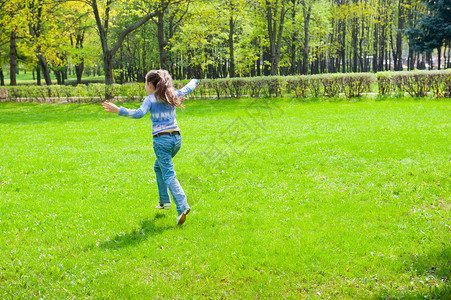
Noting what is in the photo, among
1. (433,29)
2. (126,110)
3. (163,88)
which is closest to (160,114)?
(163,88)

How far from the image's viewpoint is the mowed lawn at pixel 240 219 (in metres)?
4.10

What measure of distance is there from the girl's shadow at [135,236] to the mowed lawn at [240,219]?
28mm

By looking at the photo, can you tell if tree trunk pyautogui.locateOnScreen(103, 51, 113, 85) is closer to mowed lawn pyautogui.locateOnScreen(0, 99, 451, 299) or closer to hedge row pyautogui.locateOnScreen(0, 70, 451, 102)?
hedge row pyautogui.locateOnScreen(0, 70, 451, 102)

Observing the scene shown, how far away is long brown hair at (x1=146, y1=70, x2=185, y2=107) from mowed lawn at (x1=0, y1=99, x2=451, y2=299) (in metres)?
1.98

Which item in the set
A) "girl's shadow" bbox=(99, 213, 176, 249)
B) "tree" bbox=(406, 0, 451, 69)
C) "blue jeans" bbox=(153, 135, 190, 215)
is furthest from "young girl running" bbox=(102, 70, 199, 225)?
"tree" bbox=(406, 0, 451, 69)

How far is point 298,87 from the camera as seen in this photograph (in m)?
22.2

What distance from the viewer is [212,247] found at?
4.87 metres

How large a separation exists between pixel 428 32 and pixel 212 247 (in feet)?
114

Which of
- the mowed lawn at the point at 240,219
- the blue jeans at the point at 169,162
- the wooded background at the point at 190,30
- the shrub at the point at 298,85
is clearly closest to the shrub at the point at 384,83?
the shrub at the point at 298,85

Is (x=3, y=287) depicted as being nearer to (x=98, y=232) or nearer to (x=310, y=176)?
(x=98, y=232)

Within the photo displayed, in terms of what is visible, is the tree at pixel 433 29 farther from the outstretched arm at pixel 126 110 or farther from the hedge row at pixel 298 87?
the outstretched arm at pixel 126 110

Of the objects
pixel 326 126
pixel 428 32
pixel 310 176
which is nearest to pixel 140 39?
pixel 428 32

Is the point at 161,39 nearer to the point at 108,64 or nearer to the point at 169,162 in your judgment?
the point at 108,64

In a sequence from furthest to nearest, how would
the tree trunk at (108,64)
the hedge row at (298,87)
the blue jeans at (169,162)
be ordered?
the tree trunk at (108,64), the hedge row at (298,87), the blue jeans at (169,162)
